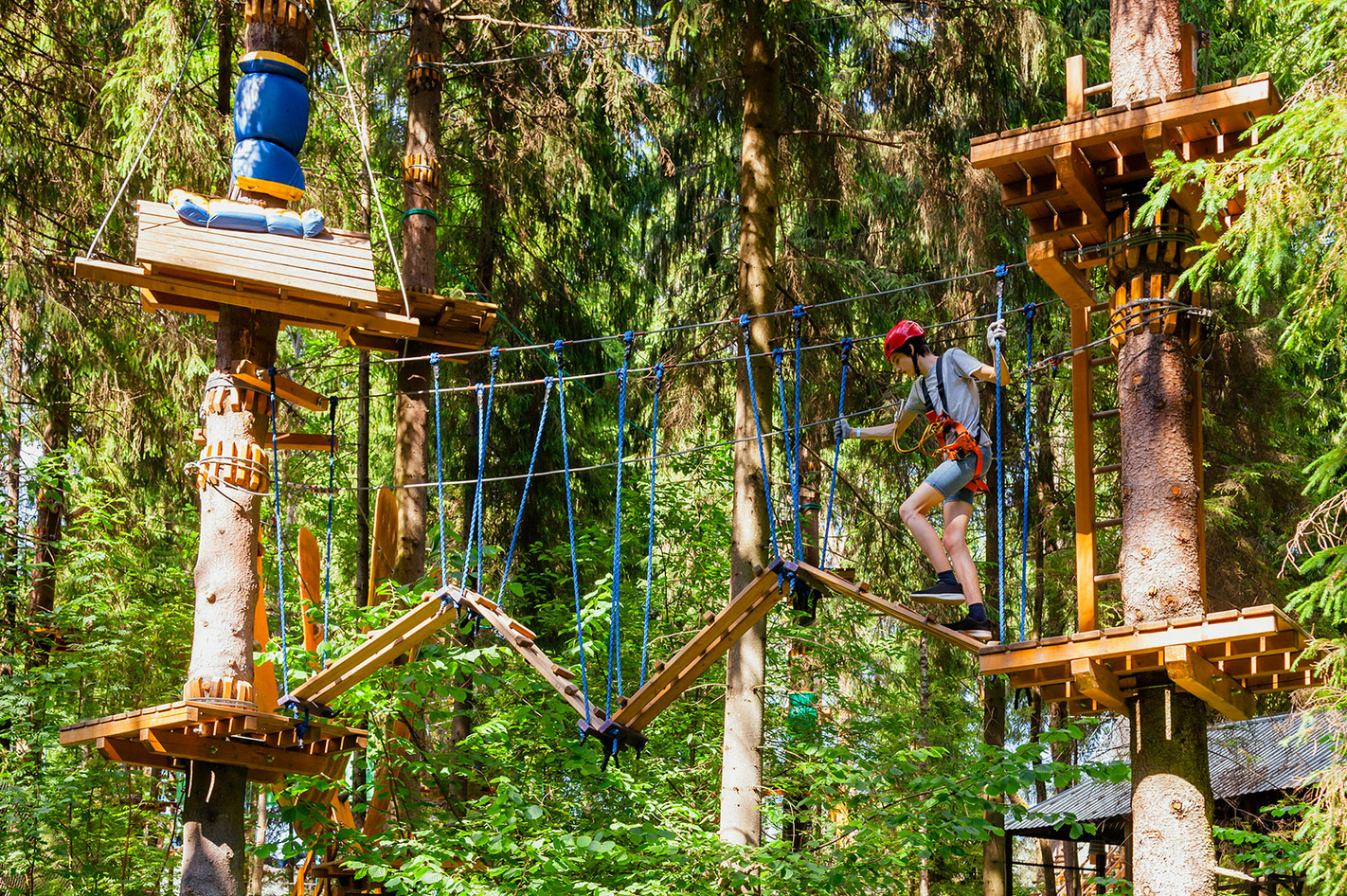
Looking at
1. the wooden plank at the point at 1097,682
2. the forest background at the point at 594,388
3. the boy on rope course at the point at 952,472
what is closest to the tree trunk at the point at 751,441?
the forest background at the point at 594,388

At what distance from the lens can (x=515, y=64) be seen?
11.6m

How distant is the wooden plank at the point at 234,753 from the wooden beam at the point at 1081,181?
5155 mm

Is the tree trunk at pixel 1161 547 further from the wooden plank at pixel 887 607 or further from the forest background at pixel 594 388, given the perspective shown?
the forest background at pixel 594 388

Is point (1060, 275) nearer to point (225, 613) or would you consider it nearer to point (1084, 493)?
point (1084, 493)

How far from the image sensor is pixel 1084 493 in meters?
6.14

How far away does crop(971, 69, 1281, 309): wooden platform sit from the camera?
577cm

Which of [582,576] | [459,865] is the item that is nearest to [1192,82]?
[459,865]

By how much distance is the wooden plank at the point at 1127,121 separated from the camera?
5.68 metres

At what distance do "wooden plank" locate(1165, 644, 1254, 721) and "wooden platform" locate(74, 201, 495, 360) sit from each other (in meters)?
4.68

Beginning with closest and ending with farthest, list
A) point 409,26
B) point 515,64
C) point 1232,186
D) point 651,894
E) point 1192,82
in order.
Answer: point 1232,186
point 1192,82
point 651,894
point 409,26
point 515,64

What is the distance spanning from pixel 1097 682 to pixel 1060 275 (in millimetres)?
2099

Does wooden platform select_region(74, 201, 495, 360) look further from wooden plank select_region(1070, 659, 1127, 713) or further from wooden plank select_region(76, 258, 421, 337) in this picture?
wooden plank select_region(1070, 659, 1127, 713)

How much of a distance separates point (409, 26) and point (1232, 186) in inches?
293

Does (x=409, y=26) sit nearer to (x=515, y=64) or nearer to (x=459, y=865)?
(x=515, y=64)
